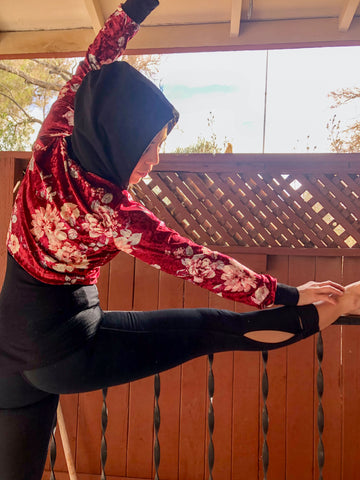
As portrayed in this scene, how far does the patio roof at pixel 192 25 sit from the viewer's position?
2.65 meters

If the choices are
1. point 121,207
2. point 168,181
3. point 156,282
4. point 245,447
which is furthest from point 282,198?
point 121,207

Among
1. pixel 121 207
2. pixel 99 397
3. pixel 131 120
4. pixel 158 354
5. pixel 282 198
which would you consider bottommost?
pixel 99 397

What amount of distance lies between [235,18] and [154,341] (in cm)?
217

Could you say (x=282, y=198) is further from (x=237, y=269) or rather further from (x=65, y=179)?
(x=65, y=179)

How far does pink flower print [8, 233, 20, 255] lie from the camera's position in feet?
3.68

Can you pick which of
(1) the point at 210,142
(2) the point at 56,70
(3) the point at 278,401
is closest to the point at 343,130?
(1) the point at 210,142

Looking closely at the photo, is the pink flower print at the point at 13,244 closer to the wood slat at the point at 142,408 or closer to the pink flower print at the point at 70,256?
the pink flower print at the point at 70,256

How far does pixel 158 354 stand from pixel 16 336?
0.37m

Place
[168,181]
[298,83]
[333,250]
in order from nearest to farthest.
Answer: [333,250], [168,181], [298,83]

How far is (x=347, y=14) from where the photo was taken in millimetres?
2584

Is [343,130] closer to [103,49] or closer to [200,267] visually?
[103,49]

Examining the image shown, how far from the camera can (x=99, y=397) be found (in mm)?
3070

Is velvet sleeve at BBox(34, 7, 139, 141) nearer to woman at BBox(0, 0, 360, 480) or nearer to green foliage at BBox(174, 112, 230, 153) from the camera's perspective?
woman at BBox(0, 0, 360, 480)

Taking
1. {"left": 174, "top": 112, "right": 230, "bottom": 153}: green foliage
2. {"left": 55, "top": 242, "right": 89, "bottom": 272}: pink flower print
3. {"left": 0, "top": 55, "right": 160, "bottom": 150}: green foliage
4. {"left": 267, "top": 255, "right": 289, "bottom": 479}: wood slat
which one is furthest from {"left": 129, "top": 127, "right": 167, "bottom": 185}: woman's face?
{"left": 0, "top": 55, "right": 160, "bottom": 150}: green foliage
